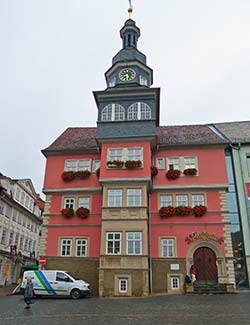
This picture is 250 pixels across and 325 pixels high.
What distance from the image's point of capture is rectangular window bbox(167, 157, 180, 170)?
27672mm

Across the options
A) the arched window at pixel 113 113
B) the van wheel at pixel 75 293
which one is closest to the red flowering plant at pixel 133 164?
the arched window at pixel 113 113

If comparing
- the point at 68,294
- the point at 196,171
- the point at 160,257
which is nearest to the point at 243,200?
the point at 196,171

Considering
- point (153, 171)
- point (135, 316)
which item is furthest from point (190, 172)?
point (135, 316)

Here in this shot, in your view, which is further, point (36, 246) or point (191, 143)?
point (36, 246)

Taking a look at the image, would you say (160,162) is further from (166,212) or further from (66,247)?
(66,247)

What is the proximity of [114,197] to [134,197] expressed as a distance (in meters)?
1.61

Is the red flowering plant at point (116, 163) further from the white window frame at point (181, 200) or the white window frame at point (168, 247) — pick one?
the white window frame at point (168, 247)

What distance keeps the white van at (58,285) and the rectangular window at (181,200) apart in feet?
32.6

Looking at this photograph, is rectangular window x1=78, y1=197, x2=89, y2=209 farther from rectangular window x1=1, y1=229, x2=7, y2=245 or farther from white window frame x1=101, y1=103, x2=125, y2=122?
rectangular window x1=1, y1=229, x2=7, y2=245

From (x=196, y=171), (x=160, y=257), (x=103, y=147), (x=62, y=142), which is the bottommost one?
(x=160, y=257)

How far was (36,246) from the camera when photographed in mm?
50688

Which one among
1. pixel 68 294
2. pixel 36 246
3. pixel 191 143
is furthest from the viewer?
pixel 36 246

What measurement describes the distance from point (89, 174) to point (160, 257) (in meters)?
9.23

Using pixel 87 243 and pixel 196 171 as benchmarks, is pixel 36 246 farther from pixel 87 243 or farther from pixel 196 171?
pixel 196 171
